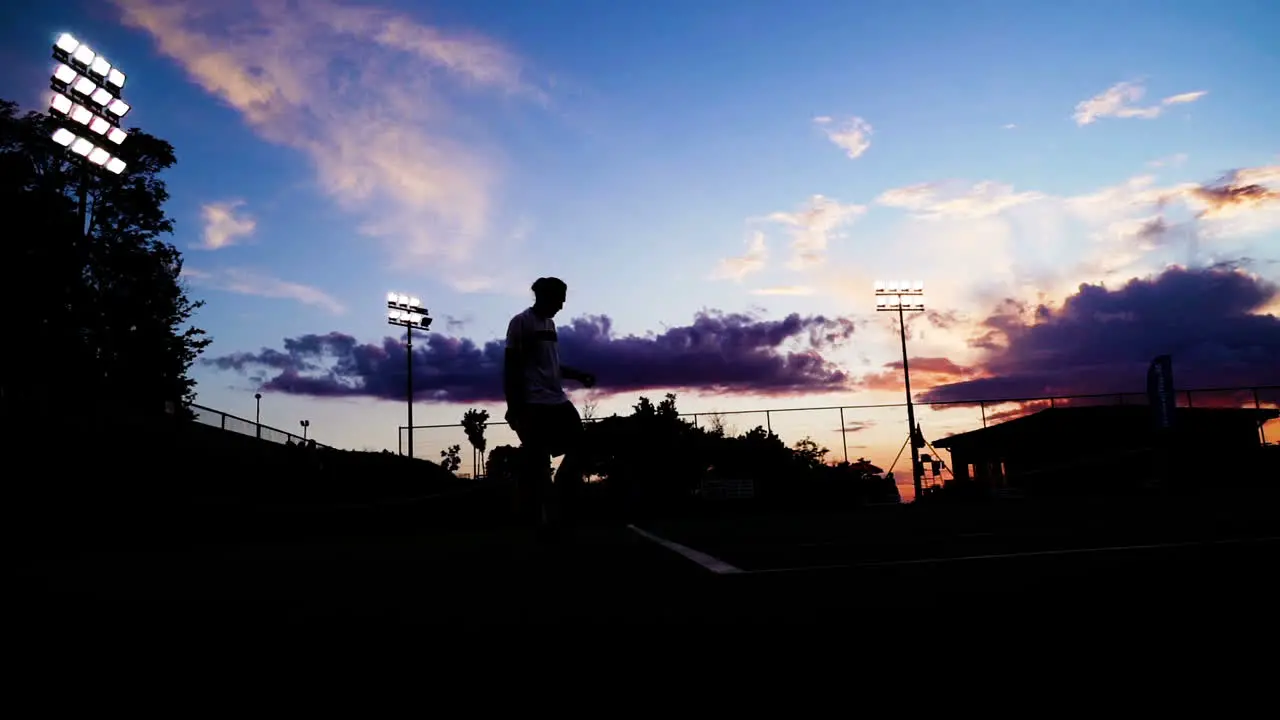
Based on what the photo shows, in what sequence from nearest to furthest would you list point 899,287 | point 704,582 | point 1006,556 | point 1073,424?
point 704,582 < point 1006,556 < point 899,287 < point 1073,424

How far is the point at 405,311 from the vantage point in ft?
126

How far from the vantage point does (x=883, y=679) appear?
123 centimetres

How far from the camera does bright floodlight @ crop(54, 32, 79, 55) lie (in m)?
16.2

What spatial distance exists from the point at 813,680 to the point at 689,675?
0.21 metres

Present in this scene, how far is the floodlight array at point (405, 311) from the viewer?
37.9m

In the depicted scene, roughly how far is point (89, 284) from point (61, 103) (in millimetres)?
13303

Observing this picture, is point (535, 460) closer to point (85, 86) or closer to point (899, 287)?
point (85, 86)

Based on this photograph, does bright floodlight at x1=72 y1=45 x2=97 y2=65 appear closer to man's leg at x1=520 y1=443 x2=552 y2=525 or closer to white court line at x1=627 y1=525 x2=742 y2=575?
man's leg at x1=520 y1=443 x2=552 y2=525

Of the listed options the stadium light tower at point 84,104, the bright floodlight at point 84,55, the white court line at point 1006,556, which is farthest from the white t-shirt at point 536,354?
the bright floodlight at point 84,55

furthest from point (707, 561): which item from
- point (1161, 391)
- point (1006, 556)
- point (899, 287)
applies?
point (899, 287)

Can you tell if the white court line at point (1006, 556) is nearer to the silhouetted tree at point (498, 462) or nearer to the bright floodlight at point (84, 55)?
the bright floodlight at point (84, 55)

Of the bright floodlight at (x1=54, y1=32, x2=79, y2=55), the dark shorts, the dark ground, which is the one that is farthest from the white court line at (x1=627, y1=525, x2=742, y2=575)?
the bright floodlight at (x1=54, y1=32, x2=79, y2=55)

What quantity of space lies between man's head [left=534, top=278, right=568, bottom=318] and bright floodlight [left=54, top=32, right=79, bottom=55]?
16.5 m

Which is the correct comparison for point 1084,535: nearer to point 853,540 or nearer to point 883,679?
point 853,540
